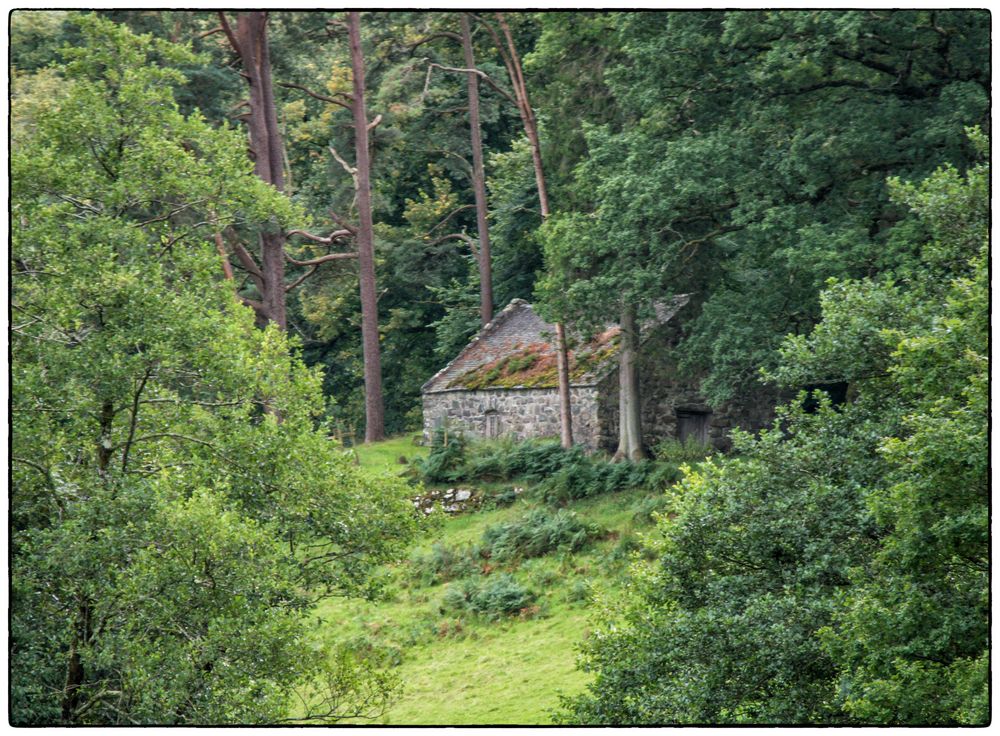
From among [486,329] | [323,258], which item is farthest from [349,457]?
[486,329]

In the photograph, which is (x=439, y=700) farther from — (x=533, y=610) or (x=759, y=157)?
(x=759, y=157)

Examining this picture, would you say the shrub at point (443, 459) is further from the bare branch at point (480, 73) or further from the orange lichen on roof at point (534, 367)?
the bare branch at point (480, 73)

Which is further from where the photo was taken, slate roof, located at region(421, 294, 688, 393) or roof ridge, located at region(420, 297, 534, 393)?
roof ridge, located at region(420, 297, 534, 393)

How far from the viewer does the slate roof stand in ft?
75.4

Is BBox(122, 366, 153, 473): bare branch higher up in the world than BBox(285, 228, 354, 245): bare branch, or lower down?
lower down

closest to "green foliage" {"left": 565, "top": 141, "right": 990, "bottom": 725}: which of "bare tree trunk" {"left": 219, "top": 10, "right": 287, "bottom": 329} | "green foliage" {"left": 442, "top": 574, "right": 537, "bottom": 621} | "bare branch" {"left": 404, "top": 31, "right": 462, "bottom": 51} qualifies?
"green foliage" {"left": 442, "top": 574, "right": 537, "bottom": 621}

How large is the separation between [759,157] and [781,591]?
893cm

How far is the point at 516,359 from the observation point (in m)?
24.5

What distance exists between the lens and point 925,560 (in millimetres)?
8266

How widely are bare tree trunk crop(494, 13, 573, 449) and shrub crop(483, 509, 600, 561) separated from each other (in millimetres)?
3149

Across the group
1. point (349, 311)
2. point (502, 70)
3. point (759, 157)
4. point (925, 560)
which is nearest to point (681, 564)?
point (925, 560)

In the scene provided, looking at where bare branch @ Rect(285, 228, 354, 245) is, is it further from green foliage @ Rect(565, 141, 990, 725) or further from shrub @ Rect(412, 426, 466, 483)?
green foliage @ Rect(565, 141, 990, 725)

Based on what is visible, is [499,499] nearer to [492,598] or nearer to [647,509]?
[647,509]

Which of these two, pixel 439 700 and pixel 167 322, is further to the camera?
pixel 439 700
